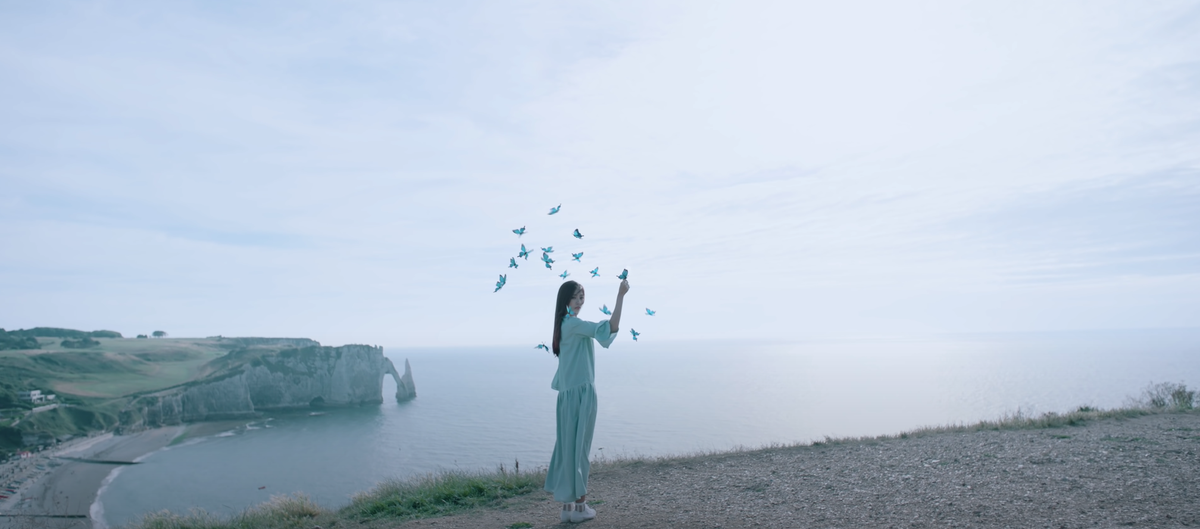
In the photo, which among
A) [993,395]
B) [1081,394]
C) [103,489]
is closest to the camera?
[103,489]

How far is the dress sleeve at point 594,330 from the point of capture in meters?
5.69

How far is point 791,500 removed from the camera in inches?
266

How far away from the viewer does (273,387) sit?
229 feet

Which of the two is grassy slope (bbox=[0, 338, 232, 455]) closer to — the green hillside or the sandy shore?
the green hillside

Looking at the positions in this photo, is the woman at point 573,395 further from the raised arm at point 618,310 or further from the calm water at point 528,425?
the calm water at point 528,425

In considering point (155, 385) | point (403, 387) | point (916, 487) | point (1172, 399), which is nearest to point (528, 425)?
point (403, 387)

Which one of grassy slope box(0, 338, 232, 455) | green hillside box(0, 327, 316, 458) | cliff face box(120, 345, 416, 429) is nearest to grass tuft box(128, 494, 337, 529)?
grassy slope box(0, 338, 232, 455)

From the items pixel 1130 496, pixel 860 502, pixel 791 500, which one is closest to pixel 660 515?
pixel 791 500

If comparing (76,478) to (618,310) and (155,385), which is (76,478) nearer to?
(155,385)

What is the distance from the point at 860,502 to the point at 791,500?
70cm

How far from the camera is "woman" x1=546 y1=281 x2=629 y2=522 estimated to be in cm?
602

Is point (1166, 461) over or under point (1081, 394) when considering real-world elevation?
over

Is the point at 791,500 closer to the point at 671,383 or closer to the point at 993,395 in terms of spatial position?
the point at 993,395

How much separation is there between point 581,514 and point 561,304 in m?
2.12
